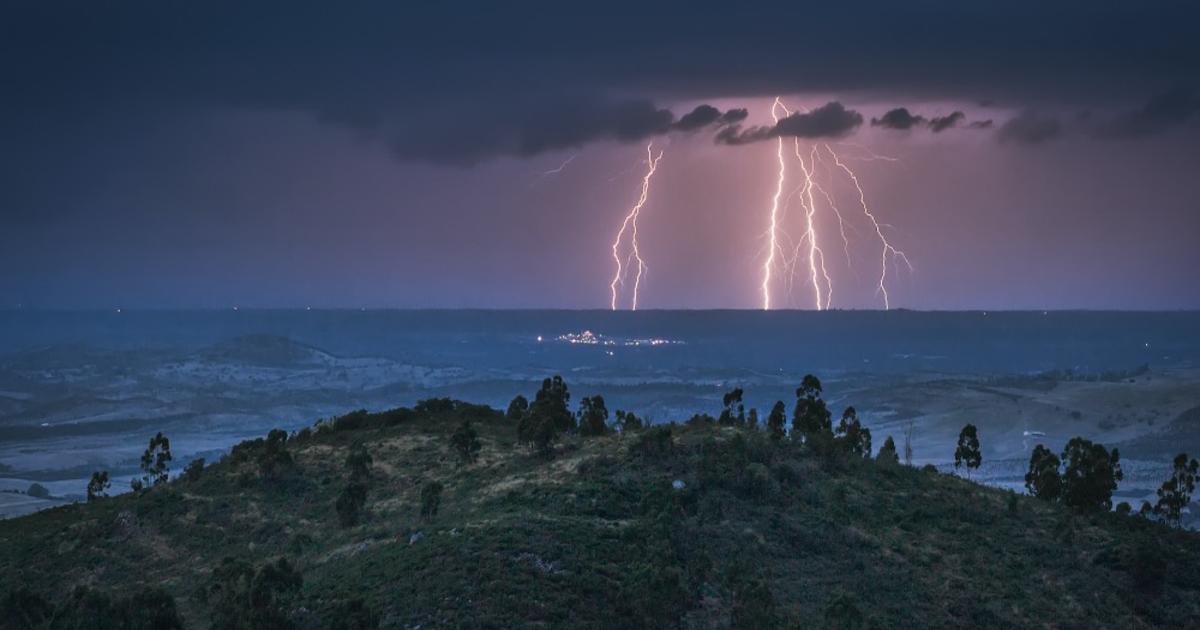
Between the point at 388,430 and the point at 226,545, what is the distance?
21199mm

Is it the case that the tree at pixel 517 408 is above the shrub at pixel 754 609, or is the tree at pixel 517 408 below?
above

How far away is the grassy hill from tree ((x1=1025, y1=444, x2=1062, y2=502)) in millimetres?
4085

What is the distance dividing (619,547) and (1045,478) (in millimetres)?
31967

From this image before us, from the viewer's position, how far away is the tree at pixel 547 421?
54.9 meters

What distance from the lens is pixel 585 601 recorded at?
1272 inches

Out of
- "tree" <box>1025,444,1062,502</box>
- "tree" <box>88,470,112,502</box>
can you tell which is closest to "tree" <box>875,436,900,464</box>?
"tree" <box>1025,444,1062,502</box>

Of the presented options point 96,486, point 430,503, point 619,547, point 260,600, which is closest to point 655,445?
point 430,503

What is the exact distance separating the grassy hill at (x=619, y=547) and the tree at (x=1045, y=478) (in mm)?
4085

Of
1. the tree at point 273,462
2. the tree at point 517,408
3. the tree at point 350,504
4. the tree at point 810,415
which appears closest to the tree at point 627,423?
the tree at point 517,408

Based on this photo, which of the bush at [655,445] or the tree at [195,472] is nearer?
the bush at [655,445]

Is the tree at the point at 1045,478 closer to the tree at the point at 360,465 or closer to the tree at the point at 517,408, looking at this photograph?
the tree at the point at 517,408

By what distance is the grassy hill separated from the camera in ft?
107

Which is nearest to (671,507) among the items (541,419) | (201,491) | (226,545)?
(541,419)

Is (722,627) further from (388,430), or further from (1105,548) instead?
(388,430)
